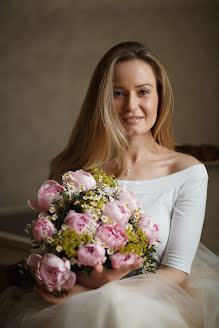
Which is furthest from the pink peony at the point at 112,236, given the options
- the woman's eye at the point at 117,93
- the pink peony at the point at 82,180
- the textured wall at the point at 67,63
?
the textured wall at the point at 67,63

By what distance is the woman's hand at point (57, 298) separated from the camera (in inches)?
56.3

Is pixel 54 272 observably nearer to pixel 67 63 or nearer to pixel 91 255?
pixel 91 255

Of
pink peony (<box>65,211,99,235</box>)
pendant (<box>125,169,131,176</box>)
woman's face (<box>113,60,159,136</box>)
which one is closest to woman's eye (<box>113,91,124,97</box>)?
woman's face (<box>113,60,159,136</box>)

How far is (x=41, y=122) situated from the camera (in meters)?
4.68

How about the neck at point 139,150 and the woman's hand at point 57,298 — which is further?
the neck at point 139,150

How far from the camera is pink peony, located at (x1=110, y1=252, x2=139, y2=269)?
1337mm

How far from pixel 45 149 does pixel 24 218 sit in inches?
35.6

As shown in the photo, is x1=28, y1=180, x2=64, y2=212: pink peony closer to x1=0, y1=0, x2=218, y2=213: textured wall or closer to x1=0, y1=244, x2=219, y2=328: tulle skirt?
x1=0, y1=244, x2=219, y2=328: tulle skirt

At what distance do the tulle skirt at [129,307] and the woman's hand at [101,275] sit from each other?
0.11 feet

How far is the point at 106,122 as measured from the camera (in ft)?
6.51

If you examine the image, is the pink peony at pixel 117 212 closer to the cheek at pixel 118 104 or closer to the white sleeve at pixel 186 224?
the white sleeve at pixel 186 224

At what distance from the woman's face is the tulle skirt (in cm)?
82

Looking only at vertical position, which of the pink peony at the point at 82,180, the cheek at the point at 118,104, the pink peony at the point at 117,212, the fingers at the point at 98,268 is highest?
the cheek at the point at 118,104

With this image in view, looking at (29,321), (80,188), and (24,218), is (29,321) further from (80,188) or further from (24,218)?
(24,218)
